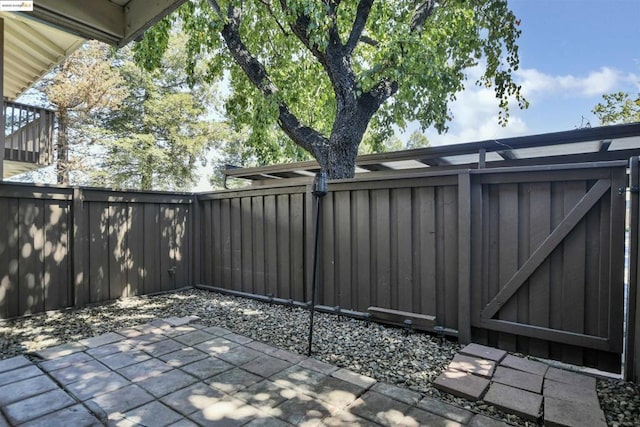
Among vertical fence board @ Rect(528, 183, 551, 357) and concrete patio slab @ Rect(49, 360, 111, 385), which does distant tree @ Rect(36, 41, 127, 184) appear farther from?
vertical fence board @ Rect(528, 183, 551, 357)

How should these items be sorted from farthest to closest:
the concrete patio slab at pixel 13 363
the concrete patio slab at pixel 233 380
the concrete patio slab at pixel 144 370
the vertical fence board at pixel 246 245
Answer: the vertical fence board at pixel 246 245
the concrete patio slab at pixel 13 363
the concrete patio slab at pixel 144 370
the concrete patio slab at pixel 233 380

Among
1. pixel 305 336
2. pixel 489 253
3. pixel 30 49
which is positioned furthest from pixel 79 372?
pixel 30 49

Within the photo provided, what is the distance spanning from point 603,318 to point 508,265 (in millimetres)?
692

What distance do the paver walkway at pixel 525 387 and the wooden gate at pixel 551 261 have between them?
0.27 meters

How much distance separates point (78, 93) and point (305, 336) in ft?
41.2

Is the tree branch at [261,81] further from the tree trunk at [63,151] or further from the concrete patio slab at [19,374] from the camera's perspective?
the tree trunk at [63,151]

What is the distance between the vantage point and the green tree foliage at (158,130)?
43.5ft

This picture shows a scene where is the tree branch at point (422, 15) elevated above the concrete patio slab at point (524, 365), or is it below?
above

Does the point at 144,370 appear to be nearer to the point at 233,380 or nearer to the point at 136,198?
the point at 233,380

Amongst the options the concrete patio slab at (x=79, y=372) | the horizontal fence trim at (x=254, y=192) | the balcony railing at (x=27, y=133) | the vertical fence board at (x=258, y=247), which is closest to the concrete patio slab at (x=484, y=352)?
the horizontal fence trim at (x=254, y=192)

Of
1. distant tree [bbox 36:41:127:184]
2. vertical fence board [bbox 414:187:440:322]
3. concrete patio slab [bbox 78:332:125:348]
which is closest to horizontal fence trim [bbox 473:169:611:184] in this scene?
vertical fence board [bbox 414:187:440:322]

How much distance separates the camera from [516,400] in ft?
6.57

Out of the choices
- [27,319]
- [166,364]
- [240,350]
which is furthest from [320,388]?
[27,319]

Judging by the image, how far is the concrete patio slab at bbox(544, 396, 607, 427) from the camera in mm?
1785
